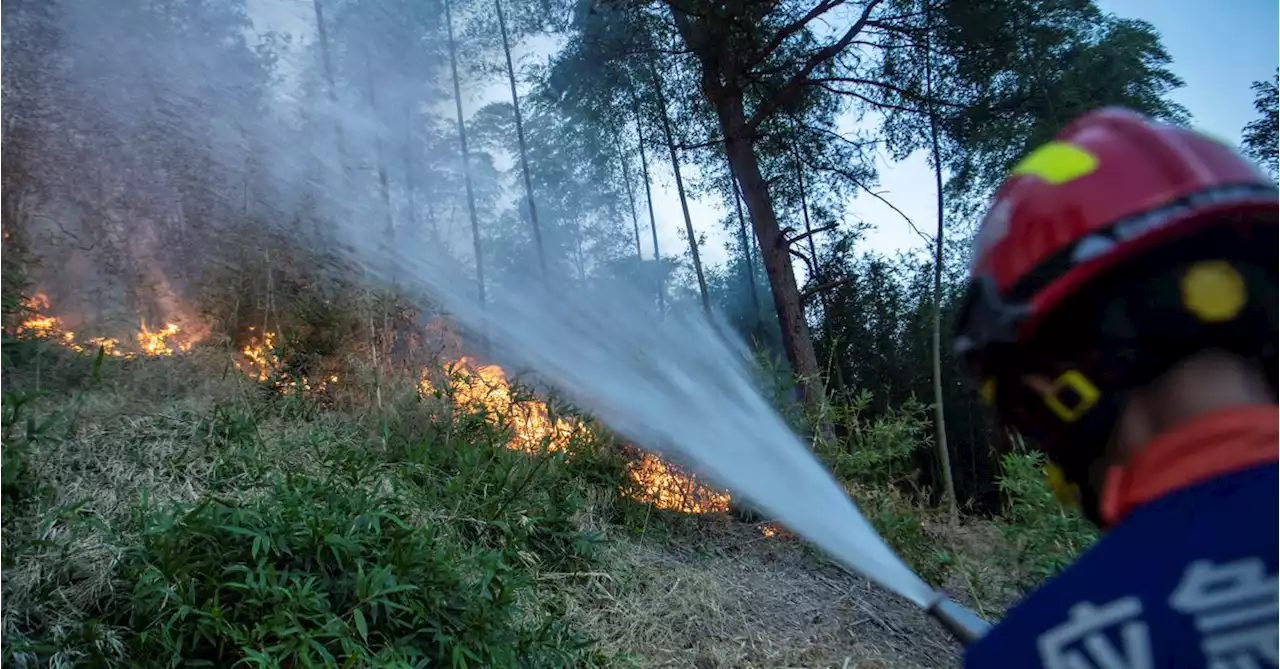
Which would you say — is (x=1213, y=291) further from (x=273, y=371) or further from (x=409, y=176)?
Result: (x=409, y=176)

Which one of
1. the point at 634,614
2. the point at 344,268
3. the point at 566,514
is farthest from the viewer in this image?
the point at 344,268

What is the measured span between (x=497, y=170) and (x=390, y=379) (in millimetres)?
4894

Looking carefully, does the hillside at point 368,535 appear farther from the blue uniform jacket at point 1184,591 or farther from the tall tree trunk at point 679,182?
the tall tree trunk at point 679,182

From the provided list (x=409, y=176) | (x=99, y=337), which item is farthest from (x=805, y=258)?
(x=99, y=337)

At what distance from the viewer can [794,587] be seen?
17.2 feet

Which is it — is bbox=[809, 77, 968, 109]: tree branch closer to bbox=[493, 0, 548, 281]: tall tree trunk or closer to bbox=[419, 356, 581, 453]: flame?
bbox=[493, 0, 548, 281]: tall tree trunk

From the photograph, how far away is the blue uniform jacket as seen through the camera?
2.56 feet

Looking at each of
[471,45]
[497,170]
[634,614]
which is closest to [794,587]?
[634,614]

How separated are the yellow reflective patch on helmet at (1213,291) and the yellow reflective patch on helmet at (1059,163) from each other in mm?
178

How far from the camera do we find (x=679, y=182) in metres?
12.3

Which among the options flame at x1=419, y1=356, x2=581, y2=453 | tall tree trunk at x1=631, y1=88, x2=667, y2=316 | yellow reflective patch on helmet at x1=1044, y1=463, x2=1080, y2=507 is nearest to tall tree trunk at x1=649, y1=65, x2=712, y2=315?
tall tree trunk at x1=631, y1=88, x2=667, y2=316

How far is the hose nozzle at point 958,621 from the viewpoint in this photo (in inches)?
62.7

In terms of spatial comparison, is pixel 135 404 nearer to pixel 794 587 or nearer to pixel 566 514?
pixel 566 514

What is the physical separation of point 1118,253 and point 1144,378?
0.16 m
